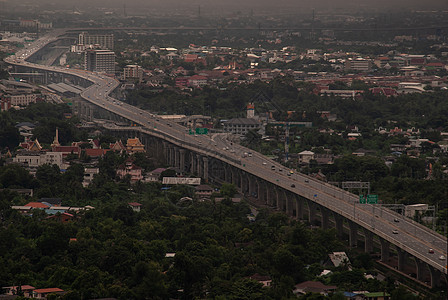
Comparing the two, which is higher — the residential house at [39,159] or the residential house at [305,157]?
the residential house at [39,159]

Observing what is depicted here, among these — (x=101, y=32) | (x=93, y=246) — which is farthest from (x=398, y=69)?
(x=93, y=246)

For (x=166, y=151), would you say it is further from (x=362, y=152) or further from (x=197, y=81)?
(x=197, y=81)

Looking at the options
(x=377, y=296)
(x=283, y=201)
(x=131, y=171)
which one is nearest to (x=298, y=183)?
(x=283, y=201)

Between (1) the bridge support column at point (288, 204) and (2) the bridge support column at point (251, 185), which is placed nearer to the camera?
(1) the bridge support column at point (288, 204)

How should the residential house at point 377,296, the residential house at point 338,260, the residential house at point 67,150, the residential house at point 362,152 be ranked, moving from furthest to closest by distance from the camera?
1. the residential house at point 362,152
2. the residential house at point 67,150
3. the residential house at point 338,260
4. the residential house at point 377,296

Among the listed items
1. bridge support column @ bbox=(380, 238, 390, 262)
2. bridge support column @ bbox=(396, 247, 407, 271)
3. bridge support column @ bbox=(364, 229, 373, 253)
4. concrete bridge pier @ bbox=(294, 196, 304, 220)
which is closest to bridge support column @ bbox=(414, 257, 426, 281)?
bridge support column @ bbox=(396, 247, 407, 271)

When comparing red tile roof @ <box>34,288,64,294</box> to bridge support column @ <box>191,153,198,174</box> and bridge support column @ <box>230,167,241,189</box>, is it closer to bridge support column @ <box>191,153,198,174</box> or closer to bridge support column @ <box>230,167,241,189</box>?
bridge support column @ <box>230,167,241,189</box>

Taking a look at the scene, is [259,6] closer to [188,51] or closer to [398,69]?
[188,51]

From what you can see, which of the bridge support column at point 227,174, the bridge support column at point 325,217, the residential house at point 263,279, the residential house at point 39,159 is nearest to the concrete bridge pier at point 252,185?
the bridge support column at point 227,174

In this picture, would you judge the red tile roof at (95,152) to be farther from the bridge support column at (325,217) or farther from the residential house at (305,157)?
the bridge support column at (325,217)
